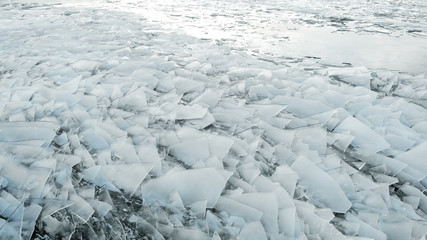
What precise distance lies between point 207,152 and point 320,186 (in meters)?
0.55

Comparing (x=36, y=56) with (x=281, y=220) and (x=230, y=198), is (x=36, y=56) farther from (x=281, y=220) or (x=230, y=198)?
(x=281, y=220)

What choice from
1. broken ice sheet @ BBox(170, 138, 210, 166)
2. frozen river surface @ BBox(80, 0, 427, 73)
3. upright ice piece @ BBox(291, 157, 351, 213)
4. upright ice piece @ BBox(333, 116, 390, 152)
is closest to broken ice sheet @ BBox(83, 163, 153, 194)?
broken ice sheet @ BBox(170, 138, 210, 166)

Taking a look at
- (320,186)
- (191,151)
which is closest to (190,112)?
(191,151)

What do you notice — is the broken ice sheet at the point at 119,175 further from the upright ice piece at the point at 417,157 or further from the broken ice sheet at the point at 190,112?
the upright ice piece at the point at 417,157

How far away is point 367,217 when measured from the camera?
1249mm

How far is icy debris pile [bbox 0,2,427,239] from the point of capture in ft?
3.73

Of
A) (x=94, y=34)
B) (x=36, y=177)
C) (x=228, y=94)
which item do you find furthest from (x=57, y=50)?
(x=36, y=177)

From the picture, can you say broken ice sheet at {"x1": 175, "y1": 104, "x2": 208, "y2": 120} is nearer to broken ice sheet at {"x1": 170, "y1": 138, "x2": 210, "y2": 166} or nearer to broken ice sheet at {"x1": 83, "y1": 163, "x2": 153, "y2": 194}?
broken ice sheet at {"x1": 170, "y1": 138, "x2": 210, "y2": 166}

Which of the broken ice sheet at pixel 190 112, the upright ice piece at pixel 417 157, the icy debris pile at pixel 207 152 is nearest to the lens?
the icy debris pile at pixel 207 152

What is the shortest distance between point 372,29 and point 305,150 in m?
3.93

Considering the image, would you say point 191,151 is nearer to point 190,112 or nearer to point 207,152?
point 207,152

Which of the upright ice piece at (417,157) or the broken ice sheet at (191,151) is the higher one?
the broken ice sheet at (191,151)

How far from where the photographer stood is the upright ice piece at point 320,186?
4.28 feet

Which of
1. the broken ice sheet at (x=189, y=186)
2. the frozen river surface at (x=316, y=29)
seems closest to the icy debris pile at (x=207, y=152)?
the broken ice sheet at (x=189, y=186)
